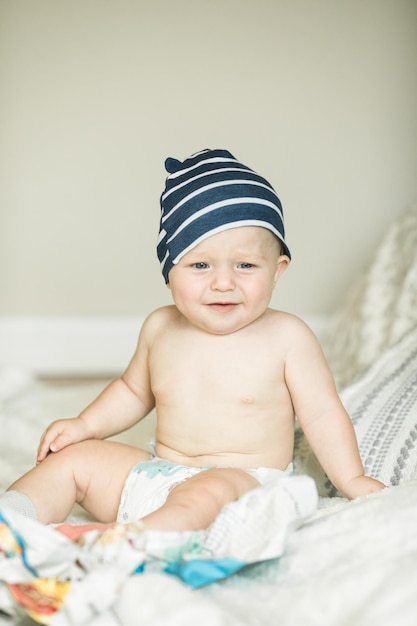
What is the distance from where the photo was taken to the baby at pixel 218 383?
3.82ft

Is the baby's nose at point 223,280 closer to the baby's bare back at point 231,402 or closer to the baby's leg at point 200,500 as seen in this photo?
the baby's bare back at point 231,402

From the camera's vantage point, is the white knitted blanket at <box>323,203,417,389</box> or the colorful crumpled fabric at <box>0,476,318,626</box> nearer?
the colorful crumpled fabric at <box>0,476,318,626</box>

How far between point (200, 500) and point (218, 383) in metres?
0.26

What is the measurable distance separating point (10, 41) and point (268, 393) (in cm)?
181

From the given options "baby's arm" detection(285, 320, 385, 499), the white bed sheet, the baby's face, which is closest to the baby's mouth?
the baby's face

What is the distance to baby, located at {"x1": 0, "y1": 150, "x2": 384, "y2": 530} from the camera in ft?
Result: 3.82

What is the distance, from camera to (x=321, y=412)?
1193 millimetres

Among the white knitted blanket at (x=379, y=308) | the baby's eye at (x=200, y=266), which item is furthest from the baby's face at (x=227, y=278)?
the white knitted blanket at (x=379, y=308)

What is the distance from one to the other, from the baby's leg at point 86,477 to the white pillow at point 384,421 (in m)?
0.29

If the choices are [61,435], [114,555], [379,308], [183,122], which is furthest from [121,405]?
[183,122]

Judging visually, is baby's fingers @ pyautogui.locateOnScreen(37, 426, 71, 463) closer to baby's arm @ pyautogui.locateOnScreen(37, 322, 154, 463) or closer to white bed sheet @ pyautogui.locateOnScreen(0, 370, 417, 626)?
baby's arm @ pyautogui.locateOnScreen(37, 322, 154, 463)

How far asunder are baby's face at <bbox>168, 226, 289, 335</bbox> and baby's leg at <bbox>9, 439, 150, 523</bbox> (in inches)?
9.1

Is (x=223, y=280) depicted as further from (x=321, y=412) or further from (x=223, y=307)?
(x=321, y=412)

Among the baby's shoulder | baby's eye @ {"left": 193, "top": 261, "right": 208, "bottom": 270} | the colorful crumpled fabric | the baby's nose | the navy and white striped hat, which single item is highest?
the navy and white striped hat
